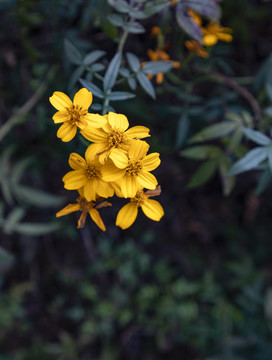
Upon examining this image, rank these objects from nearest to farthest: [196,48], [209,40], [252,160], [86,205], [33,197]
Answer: [86,205] < [252,160] < [209,40] < [196,48] < [33,197]

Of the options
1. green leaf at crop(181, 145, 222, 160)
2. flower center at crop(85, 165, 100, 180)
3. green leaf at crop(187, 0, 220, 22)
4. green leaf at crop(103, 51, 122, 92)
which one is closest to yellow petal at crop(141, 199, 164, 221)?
flower center at crop(85, 165, 100, 180)

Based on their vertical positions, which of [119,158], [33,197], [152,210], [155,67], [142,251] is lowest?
[142,251]

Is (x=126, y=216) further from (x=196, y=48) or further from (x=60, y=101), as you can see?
(x=196, y=48)

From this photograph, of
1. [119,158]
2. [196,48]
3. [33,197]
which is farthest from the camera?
[33,197]

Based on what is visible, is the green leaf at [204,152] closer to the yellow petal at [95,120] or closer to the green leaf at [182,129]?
the green leaf at [182,129]

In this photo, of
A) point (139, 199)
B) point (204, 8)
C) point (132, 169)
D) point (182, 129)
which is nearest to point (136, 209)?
point (139, 199)

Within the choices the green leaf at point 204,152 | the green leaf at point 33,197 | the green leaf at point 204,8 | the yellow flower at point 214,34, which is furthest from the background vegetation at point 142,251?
the green leaf at point 204,8
